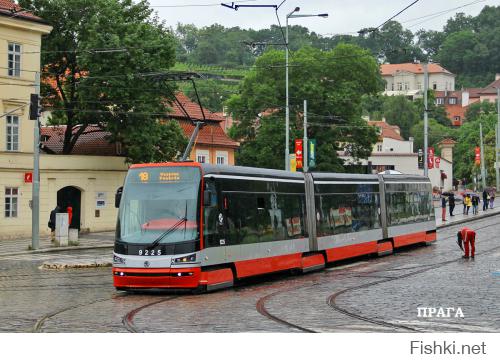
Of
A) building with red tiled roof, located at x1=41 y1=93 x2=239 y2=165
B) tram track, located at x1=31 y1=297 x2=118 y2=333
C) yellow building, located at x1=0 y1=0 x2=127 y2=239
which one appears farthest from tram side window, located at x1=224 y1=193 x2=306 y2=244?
yellow building, located at x1=0 y1=0 x2=127 y2=239

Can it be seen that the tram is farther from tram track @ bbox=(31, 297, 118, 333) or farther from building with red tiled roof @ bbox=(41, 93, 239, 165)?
building with red tiled roof @ bbox=(41, 93, 239, 165)

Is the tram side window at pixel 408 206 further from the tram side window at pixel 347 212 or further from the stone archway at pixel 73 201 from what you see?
the stone archway at pixel 73 201

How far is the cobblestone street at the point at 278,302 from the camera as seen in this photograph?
45.3 feet

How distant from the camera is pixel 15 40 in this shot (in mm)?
41906

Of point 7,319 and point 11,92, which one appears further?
point 11,92

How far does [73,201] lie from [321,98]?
25394 mm

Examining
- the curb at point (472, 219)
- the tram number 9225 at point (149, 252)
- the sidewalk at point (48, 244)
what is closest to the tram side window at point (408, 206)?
the curb at point (472, 219)

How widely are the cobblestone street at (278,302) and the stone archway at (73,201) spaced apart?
741 inches

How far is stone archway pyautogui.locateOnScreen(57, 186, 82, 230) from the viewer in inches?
1802

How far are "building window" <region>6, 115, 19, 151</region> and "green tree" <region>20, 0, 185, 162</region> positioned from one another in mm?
3809

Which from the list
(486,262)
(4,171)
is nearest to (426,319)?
(486,262)

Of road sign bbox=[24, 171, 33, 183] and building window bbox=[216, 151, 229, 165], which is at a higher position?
building window bbox=[216, 151, 229, 165]

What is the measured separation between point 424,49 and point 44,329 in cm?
3662
